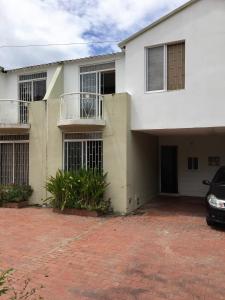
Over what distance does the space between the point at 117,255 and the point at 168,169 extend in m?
9.57

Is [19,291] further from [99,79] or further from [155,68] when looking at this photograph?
[99,79]

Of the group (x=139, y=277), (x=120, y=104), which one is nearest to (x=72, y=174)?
(x=120, y=104)

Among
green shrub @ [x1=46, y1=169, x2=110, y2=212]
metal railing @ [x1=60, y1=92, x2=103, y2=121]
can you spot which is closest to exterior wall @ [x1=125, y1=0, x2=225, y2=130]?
metal railing @ [x1=60, y1=92, x2=103, y2=121]

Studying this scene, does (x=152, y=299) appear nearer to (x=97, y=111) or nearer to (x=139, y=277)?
(x=139, y=277)

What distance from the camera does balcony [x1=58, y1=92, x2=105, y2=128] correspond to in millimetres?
11531

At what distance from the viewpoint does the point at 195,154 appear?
1566cm

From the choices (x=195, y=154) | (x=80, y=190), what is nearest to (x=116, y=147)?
(x=80, y=190)

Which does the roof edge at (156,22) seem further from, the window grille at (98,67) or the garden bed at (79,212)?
the garden bed at (79,212)

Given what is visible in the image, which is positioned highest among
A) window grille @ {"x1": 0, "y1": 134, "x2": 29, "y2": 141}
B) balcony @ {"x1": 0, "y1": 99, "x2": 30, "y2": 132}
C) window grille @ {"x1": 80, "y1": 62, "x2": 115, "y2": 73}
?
window grille @ {"x1": 80, "y1": 62, "x2": 115, "y2": 73}

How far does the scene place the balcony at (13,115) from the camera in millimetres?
13016

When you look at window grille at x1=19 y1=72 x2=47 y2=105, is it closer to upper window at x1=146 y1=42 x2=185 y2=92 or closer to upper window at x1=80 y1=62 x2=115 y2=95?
upper window at x1=80 y1=62 x2=115 y2=95

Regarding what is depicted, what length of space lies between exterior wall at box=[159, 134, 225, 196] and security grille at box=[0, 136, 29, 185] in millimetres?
6768

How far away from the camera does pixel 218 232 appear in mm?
9031

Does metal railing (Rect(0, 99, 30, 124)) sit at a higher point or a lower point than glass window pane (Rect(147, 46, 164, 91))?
lower
